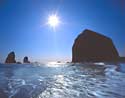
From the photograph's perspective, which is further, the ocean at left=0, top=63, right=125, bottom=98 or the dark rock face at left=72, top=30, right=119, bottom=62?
the dark rock face at left=72, top=30, right=119, bottom=62

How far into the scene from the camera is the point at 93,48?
97.4m

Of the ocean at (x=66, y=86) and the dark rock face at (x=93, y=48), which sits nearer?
the ocean at (x=66, y=86)

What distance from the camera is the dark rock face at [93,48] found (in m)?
91.2

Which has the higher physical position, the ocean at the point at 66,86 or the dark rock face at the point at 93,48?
the dark rock face at the point at 93,48

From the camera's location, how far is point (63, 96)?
686 cm

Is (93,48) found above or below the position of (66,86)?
above

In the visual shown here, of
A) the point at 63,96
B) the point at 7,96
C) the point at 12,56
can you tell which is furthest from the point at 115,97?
the point at 12,56

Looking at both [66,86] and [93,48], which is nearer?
[66,86]

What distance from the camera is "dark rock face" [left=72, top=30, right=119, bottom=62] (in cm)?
9125

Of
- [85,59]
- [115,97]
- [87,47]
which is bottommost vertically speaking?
[115,97]

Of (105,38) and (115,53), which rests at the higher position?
(105,38)

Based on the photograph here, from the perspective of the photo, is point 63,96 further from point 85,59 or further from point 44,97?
point 85,59

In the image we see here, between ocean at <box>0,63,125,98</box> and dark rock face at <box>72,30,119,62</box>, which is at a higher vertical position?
dark rock face at <box>72,30,119,62</box>

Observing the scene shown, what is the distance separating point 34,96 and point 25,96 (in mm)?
367
